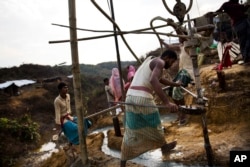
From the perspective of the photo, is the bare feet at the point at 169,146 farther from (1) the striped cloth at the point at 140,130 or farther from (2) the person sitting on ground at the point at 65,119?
(2) the person sitting on ground at the point at 65,119

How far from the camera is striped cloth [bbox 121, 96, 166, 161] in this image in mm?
3711

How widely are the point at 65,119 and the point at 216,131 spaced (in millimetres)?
3061

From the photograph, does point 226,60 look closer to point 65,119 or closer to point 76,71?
point 65,119

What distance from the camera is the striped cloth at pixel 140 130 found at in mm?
3711

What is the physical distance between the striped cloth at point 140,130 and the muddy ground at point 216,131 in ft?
3.25

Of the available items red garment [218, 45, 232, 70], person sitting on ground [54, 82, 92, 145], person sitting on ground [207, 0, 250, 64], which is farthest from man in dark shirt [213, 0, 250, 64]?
person sitting on ground [54, 82, 92, 145]

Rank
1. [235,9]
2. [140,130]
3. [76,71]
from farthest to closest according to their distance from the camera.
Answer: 1. [235,9]
2. [76,71]
3. [140,130]

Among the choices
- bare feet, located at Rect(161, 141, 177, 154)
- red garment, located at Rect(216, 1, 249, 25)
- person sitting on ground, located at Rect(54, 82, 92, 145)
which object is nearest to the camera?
bare feet, located at Rect(161, 141, 177, 154)

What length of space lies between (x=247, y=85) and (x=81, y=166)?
13.5 ft

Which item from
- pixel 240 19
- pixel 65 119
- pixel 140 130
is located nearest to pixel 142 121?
pixel 140 130

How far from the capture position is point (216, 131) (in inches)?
218

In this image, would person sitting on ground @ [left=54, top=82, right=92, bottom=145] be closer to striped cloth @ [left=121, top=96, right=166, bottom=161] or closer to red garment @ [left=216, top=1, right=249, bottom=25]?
striped cloth @ [left=121, top=96, right=166, bottom=161]

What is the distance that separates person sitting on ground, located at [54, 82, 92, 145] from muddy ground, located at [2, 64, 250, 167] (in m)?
0.51

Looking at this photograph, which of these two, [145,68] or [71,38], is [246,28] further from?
[71,38]
